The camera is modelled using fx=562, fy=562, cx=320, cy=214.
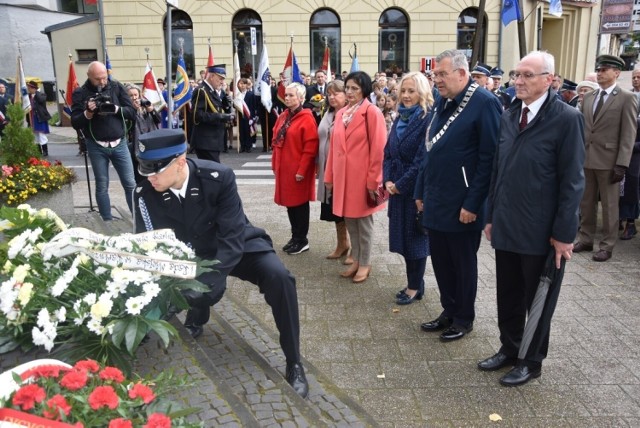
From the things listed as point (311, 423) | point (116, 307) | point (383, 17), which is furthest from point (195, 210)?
point (383, 17)

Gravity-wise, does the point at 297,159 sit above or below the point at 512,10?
below

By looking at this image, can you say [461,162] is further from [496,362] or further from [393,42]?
[393,42]

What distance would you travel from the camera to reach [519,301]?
3912 mm

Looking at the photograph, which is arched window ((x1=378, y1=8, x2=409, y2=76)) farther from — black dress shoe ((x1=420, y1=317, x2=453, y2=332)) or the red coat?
black dress shoe ((x1=420, y1=317, x2=453, y2=332))

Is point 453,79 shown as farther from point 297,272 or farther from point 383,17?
point 383,17

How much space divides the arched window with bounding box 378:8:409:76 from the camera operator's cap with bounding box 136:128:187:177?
2122 cm

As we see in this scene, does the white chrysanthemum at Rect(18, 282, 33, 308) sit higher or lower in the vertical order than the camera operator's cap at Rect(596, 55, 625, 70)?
lower

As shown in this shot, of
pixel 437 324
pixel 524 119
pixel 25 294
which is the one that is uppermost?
pixel 524 119

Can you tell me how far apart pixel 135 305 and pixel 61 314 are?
0.35 meters

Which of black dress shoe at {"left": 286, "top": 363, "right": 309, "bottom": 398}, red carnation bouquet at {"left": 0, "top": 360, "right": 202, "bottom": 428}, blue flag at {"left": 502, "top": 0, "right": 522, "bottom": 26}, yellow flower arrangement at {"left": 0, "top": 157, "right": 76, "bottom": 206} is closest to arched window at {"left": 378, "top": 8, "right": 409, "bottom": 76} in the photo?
blue flag at {"left": 502, "top": 0, "right": 522, "bottom": 26}

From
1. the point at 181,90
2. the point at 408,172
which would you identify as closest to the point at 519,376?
the point at 408,172

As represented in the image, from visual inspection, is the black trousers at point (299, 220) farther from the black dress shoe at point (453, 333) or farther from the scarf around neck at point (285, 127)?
the black dress shoe at point (453, 333)

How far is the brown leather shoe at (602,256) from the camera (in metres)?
6.29

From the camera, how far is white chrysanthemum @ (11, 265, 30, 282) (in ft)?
9.23
